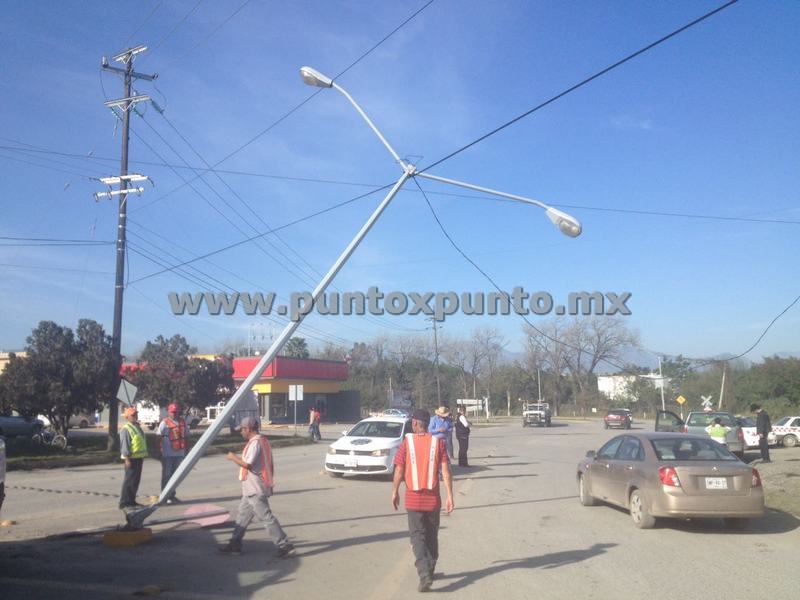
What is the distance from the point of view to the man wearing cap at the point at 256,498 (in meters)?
8.29

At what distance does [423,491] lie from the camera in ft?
23.3

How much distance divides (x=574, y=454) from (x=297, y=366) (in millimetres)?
35785

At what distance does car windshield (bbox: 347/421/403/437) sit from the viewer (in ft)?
61.5

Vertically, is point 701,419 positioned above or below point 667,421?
above

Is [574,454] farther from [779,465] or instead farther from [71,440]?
[71,440]

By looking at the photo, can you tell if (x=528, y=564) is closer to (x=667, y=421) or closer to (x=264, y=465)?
(x=264, y=465)

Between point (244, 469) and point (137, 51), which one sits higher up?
point (137, 51)

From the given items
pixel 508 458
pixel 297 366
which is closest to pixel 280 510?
pixel 508 458

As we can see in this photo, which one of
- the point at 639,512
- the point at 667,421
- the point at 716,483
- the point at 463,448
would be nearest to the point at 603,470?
the point at 639,512

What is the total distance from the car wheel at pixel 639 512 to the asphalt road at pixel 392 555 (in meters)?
0.19

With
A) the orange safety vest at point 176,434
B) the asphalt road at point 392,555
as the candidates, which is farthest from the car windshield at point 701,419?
the orange safety vest at point 176,434

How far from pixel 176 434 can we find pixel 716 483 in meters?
9.03

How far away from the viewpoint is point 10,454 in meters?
25.2

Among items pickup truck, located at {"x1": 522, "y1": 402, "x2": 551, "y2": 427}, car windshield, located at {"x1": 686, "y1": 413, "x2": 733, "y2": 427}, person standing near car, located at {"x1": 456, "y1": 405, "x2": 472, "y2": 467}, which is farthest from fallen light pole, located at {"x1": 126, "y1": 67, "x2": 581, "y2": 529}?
pickup truck, located at {"x1": 522, "y1": 402, "x2": 551, "y2": 427}
